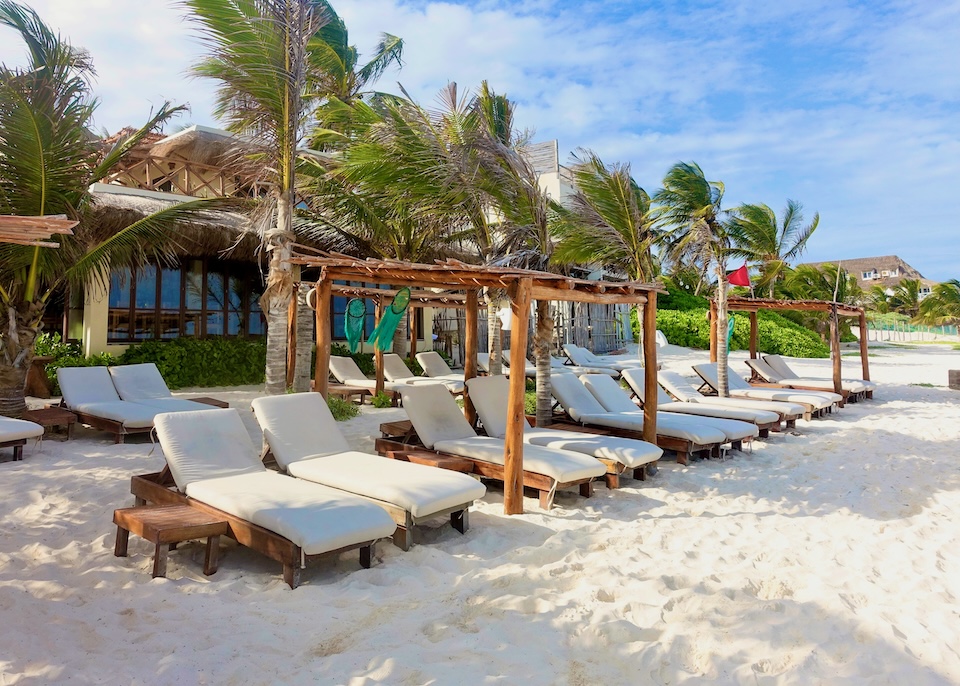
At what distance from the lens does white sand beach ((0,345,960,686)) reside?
249 centimetres

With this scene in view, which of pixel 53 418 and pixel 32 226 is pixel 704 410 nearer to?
pixel 32 226

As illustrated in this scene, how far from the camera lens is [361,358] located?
14312mm

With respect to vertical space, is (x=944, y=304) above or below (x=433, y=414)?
above

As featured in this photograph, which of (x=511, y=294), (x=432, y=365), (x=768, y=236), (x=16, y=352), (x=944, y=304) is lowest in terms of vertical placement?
(x=432, y=365)

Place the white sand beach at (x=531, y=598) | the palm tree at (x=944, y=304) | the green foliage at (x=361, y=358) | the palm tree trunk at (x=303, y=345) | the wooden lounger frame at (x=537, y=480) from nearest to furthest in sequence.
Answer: the white sand beach at (x=531, y=598) < the wooden lounger frame at (x=537, y=480) < the palm tree trunk at (x=303, y=345) < the green foliage at (x=361, y=358) < the palm tree at (x=944, y=304)

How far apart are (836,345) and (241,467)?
1101 centimetres

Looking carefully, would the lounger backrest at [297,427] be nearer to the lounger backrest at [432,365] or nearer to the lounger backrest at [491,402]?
the lounger backrest at [491,402]

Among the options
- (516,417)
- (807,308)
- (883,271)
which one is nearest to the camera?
(516,417)

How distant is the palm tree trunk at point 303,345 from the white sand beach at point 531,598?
3579 mm

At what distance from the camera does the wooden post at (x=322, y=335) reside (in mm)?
6223

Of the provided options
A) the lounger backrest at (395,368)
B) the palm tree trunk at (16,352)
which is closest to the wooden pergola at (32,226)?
the palm tree trunk at (16,352)

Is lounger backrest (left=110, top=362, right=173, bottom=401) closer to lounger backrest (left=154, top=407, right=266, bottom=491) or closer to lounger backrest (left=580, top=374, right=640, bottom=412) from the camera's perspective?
lounger backrest (left=154, top=407, right=266, bottom=491)

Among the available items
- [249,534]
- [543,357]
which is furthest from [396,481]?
[543,357]

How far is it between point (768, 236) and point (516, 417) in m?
12.9
